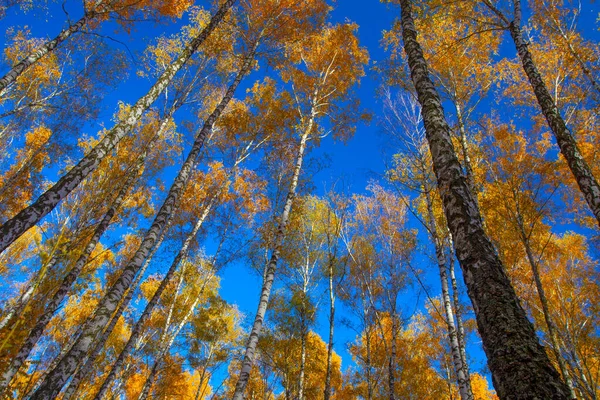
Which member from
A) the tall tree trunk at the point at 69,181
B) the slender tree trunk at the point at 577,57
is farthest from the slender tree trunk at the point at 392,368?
the slender tree trunk at the point at 577,57

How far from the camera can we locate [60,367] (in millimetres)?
4738

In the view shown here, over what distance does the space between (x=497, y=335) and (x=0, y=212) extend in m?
17.6

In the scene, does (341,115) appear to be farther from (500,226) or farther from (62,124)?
(62,124)

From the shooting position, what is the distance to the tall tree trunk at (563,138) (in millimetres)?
5195

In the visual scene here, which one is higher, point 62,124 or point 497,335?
point 62,124

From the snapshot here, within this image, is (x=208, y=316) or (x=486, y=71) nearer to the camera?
(x=486, y=71)

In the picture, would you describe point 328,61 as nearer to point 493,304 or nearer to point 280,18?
point 280,18

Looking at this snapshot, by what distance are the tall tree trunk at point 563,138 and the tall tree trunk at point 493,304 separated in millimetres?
3578

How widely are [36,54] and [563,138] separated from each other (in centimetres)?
1112

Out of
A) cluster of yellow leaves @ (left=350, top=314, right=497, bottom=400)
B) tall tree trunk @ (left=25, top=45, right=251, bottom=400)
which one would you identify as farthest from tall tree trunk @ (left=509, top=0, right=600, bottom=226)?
cluster of yellow leaves @ (left=350, top=314, right=497, bottom=400)

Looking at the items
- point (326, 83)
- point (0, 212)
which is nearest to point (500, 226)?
point (326, 83)

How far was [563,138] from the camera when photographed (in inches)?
230

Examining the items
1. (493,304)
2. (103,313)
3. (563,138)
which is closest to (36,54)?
(103,313)

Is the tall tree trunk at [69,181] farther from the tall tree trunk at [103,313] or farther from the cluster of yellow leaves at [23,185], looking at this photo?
the cluster of yellow leaves at [23,185]
